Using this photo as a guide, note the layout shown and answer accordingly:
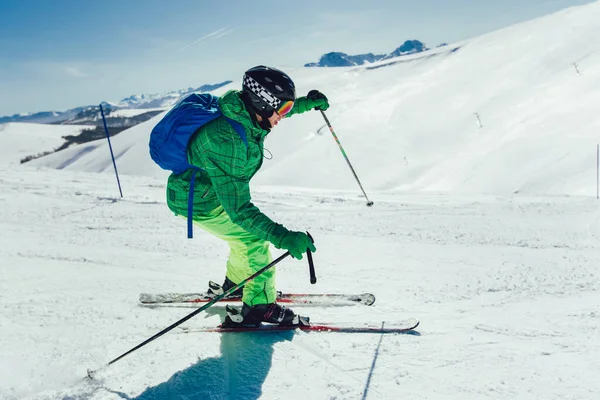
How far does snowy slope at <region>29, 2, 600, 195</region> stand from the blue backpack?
410 inches

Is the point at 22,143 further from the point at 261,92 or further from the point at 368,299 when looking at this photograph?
the point at 261,92

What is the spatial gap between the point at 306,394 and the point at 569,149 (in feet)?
49.8

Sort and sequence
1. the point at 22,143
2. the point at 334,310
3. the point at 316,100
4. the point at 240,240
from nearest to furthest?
1. the point at 240,240
2. the point at 334,310
3. the point at 316,100
4. the point at 22,143

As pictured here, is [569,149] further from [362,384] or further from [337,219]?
[362,384]

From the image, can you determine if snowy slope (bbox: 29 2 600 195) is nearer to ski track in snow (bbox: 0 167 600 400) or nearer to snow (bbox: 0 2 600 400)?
snow (bbox: 0 2 600 400)

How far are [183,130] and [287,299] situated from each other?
6.67ft

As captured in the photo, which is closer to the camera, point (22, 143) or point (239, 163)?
point (239, 163)

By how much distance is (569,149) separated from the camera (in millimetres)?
14320

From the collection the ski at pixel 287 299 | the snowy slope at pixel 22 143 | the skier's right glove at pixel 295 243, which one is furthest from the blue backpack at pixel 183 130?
the snowy slope at pixel 22 143

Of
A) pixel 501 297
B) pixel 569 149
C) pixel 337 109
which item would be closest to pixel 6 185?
pixel 501 297

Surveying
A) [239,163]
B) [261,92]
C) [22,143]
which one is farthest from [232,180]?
[22,143]

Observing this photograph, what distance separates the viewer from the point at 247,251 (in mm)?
3375

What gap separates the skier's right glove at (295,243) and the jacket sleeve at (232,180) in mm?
35

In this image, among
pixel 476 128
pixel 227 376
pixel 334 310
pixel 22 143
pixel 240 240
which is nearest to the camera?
pixel 227 376
